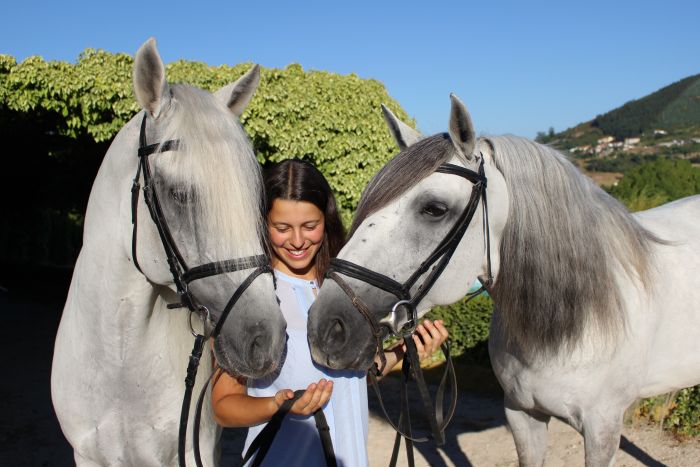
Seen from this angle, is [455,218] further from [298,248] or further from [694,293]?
[694,293]

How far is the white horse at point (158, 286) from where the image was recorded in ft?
5.54


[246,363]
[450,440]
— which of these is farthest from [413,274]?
[450,440]

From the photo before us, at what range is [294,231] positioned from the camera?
75.9 inches

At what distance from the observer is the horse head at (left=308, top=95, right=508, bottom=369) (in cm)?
180

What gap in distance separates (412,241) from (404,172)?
0.81 feet

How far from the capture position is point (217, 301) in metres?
1.73

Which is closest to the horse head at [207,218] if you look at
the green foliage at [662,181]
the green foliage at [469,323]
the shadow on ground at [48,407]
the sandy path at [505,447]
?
the shadow on ground at [48,407]

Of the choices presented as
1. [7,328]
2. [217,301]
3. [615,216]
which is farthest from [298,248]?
[7,328]

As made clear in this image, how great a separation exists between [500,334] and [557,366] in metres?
0.38

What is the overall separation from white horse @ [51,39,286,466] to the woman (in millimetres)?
154

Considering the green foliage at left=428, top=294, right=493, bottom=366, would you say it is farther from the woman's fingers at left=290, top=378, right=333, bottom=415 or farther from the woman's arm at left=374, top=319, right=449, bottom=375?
the woman's fingers at left=290, top=378, right=333, bottom=415

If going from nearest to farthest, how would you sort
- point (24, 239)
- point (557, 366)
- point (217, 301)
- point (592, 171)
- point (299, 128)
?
point (217, 301)
point (557, 366)
point (299, 128)
point (24, 239)
point (592, 171)

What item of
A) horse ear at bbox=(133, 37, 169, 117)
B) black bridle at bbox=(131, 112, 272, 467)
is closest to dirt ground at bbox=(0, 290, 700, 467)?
black bridle at bbox=(131, 112, 272, 467)

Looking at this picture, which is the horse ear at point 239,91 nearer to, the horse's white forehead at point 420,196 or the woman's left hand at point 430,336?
the horse's white forehead at point 420,196
